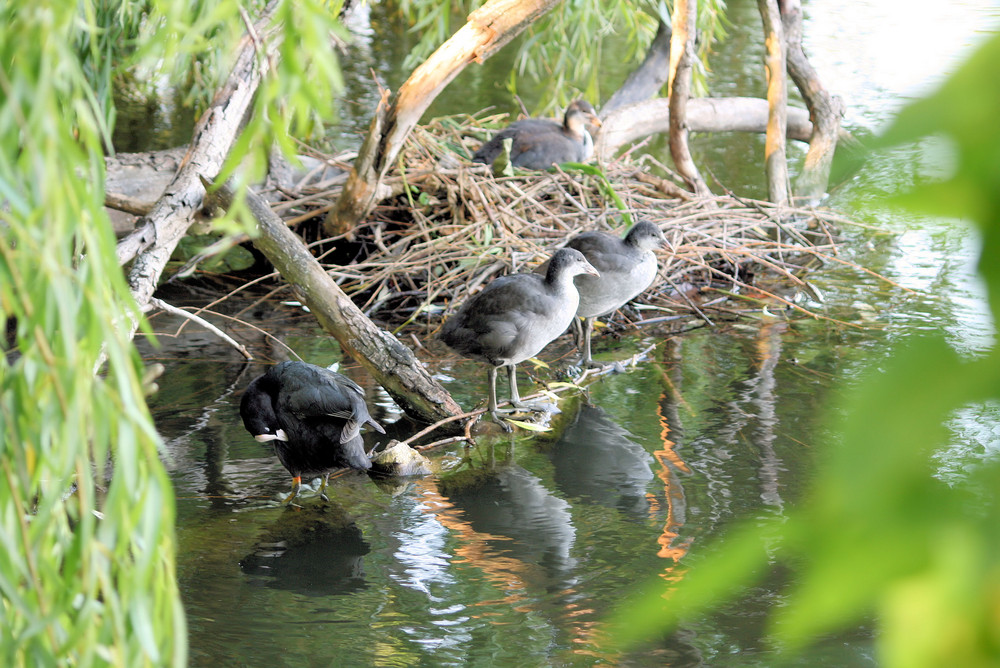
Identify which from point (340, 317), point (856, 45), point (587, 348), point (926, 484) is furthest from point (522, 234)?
point (856, 45)

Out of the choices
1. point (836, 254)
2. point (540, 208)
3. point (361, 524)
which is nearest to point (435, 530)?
point (361, 524)

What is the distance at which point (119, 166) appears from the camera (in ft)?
17.7

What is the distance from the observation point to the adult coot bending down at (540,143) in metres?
5.61

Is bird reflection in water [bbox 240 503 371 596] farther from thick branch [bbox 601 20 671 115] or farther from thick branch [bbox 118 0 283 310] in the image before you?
thick branch [bbox 601 20 671 115]

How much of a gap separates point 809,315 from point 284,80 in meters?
4.59

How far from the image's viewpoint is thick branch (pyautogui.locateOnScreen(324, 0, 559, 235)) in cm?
409

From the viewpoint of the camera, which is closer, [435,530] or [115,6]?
[435,530]

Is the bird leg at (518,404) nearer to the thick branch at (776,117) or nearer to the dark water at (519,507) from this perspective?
the dark water at (519,507)

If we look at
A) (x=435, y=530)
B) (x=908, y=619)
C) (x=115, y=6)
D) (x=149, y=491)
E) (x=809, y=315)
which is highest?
(x=115, y=6)

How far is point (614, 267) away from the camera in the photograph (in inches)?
167

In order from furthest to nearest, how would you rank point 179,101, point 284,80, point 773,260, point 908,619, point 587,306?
1. point 179,101
2. point 773,260
3. point 587,306
4. point 284,80
5. point 908,619

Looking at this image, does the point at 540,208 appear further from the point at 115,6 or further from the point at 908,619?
the point at 908,619

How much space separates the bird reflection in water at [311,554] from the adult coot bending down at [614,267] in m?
1.59

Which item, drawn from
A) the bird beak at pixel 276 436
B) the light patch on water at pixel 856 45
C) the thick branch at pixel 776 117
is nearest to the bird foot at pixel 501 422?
the bird beak at pixel 276 436
